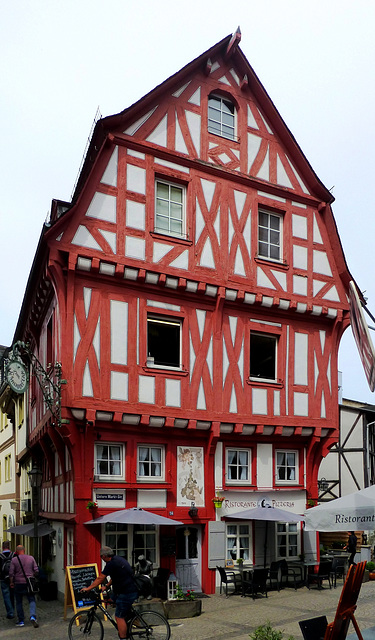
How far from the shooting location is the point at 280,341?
19766 millimetres

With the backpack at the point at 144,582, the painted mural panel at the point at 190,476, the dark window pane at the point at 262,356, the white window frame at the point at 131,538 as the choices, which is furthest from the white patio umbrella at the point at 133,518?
the dark window pane at the point at 262,356

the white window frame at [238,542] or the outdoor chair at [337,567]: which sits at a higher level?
the white window frame at [238,542]

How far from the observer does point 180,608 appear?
46.8 ft

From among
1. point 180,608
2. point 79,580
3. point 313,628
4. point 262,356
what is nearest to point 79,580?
point 79,580

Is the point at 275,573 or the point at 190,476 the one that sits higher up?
the point at 190,476

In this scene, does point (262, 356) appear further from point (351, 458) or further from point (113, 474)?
point (351, 458)

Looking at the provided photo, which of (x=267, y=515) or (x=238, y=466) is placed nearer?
(x=267, y=515)

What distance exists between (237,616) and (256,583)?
237cm

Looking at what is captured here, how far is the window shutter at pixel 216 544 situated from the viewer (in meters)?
17.7

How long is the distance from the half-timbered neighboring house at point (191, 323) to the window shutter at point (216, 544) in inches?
1.4

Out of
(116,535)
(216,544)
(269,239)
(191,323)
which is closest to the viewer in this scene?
(116,535)

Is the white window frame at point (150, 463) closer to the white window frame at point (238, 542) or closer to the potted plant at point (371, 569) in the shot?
the white window frame at point (238, 542)

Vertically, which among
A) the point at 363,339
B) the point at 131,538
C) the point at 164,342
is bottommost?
the point at 131,538

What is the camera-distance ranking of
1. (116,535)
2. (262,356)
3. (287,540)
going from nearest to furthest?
(116,535)
(287,540)
(262,356)
